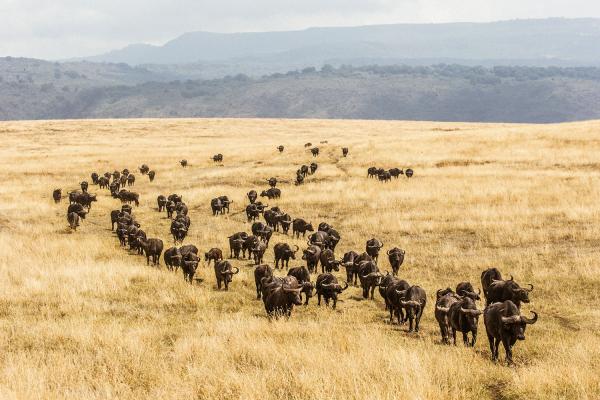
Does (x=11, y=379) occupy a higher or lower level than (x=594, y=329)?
higher

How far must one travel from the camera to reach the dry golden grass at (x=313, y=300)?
7984 millimetres

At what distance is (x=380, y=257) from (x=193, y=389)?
42.6 ft

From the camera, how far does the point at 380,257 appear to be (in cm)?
1992

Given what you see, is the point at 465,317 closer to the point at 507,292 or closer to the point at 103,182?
the point at 507,292

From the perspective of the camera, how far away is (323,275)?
14.5 m

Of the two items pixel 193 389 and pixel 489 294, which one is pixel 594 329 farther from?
pixel 193 389

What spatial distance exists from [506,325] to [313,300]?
22.4 feet

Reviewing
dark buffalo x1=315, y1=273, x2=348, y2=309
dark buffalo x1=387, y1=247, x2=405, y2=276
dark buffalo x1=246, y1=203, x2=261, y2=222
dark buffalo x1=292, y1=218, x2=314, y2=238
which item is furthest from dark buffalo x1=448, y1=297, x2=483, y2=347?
dark buffalo x1=246, y1=203, x2=261, y2=222

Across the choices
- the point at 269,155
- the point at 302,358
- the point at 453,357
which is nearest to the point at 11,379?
the point at 302,358

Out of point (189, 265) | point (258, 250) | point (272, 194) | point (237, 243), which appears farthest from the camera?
point (272, 194)

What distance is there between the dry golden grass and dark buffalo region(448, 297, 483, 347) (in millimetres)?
598

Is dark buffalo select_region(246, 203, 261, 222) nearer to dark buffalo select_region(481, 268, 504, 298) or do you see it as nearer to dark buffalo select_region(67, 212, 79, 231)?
dark buffalo select_region(67, 212, 79, 231)

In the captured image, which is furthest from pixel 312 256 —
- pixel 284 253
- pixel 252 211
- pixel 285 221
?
pixel 252 211

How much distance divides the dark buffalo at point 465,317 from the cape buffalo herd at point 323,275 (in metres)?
0.02
